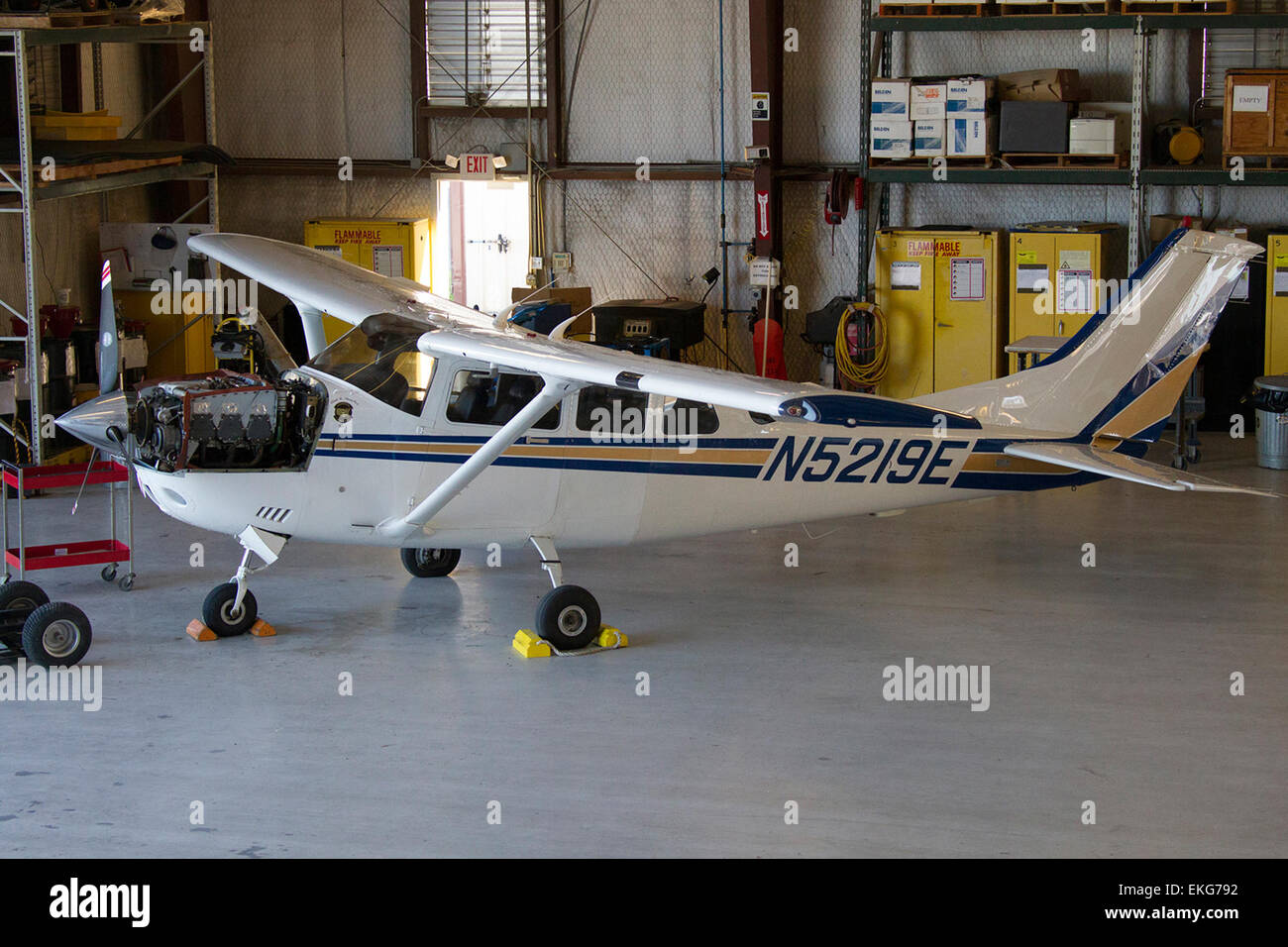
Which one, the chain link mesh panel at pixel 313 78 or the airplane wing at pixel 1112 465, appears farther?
the chain link mesh panel at pixel 313 78

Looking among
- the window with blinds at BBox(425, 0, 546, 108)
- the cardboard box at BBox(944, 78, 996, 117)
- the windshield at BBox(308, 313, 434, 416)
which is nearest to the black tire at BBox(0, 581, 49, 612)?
the windshield at BBox(308, 313, 434, 416)

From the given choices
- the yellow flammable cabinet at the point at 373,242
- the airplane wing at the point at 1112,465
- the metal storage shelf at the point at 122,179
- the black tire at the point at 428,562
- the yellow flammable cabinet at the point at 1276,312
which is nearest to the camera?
the airplane wing at the point at 1112,465

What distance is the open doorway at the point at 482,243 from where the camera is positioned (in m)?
17.9

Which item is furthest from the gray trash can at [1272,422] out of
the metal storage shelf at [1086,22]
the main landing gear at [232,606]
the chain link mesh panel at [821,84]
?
the main landing gear at [232,606]

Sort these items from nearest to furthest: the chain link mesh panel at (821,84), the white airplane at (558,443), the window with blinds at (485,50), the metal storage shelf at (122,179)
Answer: the white airplane at (558,443) < the metal storage shelf at (122,179) < the chain link mesh panel at (821,84) < the window with blinds at (485,50)

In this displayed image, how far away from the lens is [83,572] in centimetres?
1030

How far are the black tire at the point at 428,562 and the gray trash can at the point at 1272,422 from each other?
7.33 metres

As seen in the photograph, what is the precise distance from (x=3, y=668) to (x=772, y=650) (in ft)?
14.1

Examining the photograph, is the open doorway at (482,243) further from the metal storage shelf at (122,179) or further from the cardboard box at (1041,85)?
the cardboard box at (1041,85)

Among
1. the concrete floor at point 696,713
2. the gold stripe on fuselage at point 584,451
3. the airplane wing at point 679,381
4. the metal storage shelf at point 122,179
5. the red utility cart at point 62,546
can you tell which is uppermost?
the metal storage shelf at point 122,179

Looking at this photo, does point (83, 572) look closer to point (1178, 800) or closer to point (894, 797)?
point (894, 797)

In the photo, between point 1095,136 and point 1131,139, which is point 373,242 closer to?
point 1095,136
